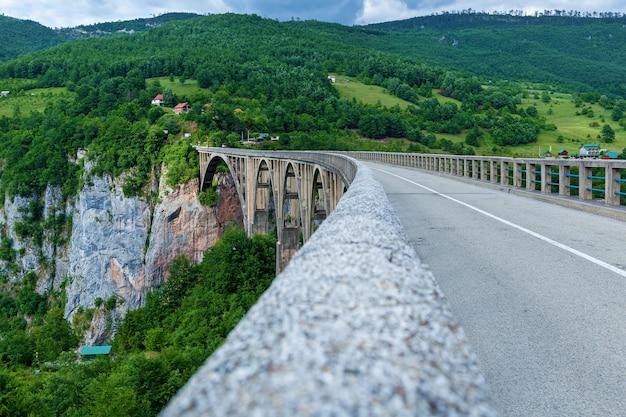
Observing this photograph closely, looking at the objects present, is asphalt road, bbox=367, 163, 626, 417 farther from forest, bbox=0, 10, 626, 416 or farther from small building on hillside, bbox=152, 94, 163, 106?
small building on hillside, bbox=152, 94, 163, 106

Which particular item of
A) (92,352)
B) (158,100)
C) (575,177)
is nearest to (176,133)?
(92,352)

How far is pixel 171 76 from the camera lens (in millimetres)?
136625

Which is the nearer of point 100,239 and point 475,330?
point 475,330

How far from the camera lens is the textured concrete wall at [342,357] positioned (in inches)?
49.2

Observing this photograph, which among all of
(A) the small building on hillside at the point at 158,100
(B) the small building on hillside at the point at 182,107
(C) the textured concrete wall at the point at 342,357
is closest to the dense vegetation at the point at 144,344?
(C) the textured concrete wall at the point at 342,357

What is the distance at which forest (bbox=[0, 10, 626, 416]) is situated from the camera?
31625mm

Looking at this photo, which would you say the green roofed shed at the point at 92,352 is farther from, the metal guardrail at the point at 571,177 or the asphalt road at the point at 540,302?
the asphalt road at the point at 540,302

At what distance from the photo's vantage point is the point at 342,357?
1434 mm

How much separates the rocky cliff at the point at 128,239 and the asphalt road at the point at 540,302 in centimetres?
4969

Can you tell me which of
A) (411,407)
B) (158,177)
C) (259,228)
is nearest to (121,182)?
(158,177)

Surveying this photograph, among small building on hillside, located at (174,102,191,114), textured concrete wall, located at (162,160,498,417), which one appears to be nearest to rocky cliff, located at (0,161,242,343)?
small building on hillside, located at (174,102,191,114)

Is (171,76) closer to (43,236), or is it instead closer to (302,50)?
(302,50)

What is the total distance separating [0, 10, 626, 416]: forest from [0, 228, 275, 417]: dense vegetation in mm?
122

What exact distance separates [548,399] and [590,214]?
1095cm
